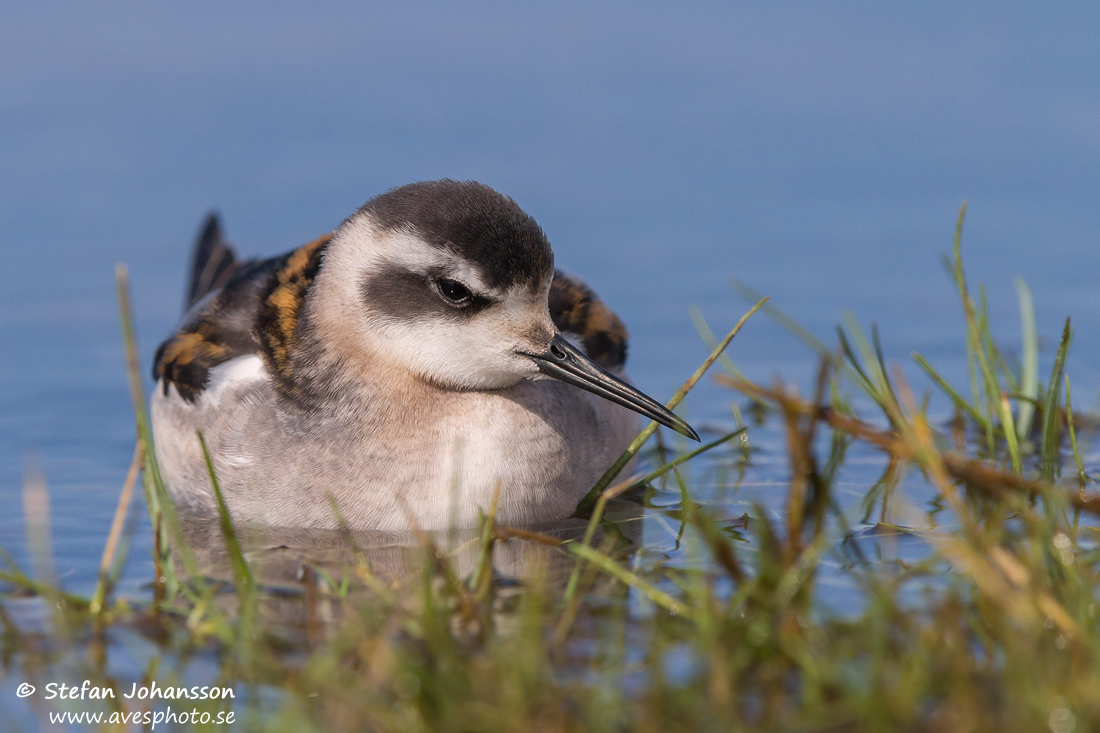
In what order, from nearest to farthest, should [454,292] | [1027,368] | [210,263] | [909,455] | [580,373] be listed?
[909,455], [454,292], [580,373], [1027,368], [210,263]

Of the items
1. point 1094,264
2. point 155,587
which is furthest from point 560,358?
point 1094,264

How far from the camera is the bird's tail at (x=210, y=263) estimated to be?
852 cm

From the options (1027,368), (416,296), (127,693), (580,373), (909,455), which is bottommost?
(127,693)

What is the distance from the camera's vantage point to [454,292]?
599 centimetres

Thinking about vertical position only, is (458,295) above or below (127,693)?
above

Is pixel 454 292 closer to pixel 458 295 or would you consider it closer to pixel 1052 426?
pixel 458 295

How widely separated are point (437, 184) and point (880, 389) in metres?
2.12

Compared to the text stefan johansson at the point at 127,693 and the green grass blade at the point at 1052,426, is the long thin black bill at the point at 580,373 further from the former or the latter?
the text stefan johansson at the point at 127,693

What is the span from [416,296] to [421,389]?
40cm

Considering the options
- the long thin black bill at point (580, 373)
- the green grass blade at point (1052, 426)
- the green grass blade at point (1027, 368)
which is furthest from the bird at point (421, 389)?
the green grass blade at point (1027, 368)

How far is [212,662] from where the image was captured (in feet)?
14.8

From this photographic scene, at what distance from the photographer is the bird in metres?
5.93

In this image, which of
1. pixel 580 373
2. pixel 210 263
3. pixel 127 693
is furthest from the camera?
pixel 210 263

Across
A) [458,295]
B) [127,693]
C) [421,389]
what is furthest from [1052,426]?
[127,693]
